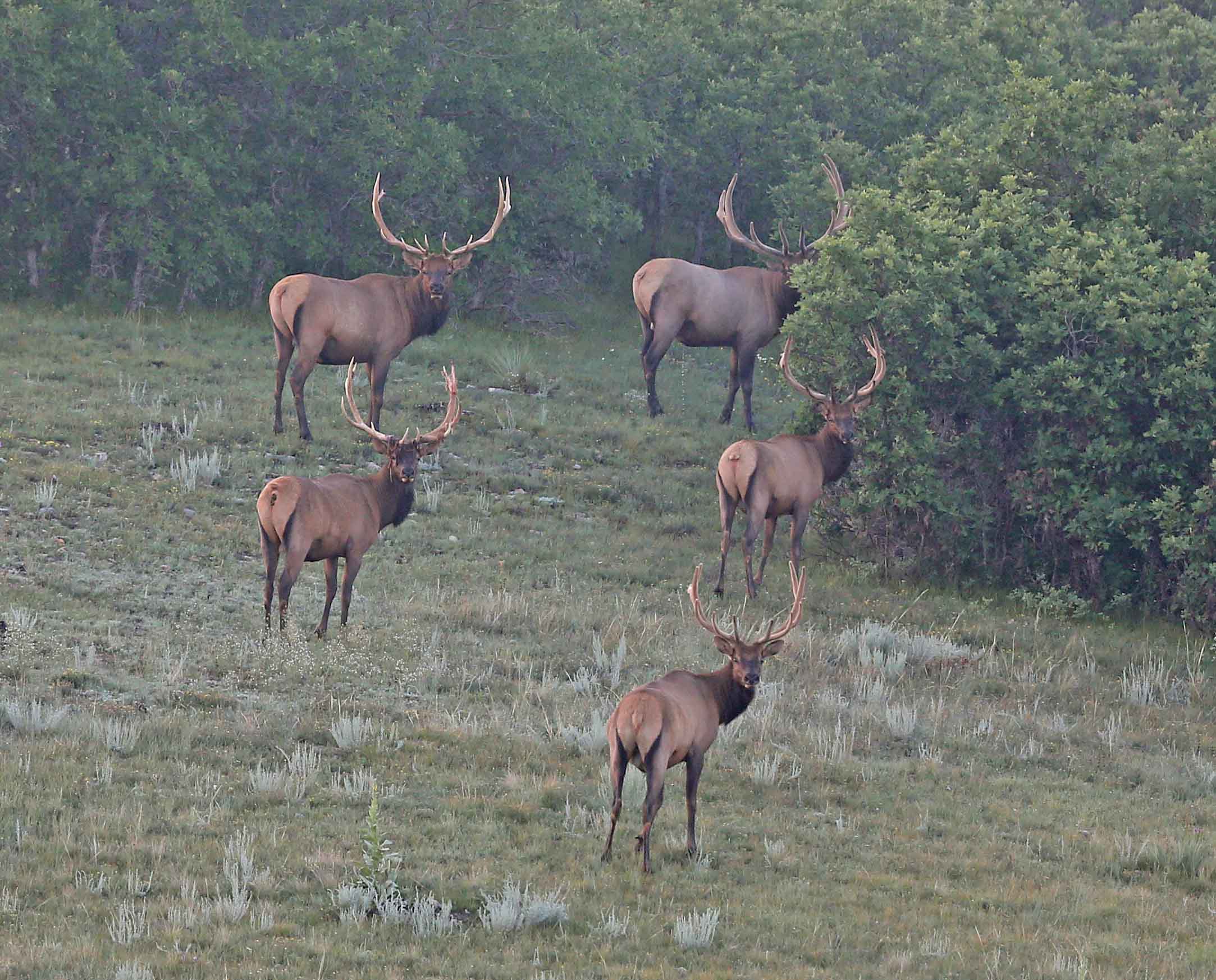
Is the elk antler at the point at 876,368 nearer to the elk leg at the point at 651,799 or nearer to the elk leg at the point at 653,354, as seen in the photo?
the elk leg at the point at 653,354

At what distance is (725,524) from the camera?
55.6 feet

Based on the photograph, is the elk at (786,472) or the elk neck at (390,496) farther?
the elk at (786,472)

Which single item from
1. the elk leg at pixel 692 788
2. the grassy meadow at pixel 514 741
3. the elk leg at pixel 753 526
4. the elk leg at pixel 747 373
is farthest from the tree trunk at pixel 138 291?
the elk leg at pixel 692 788

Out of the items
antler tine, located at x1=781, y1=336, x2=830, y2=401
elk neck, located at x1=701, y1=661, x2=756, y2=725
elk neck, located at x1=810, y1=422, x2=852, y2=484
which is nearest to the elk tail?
antler tine, located at x1=781, y1=336, x2=830, y2=401

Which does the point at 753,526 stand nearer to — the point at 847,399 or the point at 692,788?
the point at 847,399

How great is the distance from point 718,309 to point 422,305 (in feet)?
14.9

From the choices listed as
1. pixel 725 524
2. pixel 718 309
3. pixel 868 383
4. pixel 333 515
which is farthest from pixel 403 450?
pixel 718 309

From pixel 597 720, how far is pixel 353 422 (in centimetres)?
437

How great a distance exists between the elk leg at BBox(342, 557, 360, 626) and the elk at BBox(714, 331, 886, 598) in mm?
4197

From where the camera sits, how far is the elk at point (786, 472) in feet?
55.5

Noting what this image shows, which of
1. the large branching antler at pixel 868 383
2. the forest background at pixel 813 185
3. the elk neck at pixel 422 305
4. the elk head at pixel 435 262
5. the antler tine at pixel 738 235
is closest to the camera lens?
the large branching antler at pixel 868 383

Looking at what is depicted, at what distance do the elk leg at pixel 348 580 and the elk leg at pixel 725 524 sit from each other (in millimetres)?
4181

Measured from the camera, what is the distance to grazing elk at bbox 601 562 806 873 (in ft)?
29.9

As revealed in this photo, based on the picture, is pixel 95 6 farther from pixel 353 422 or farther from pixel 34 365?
pixel 353 422
